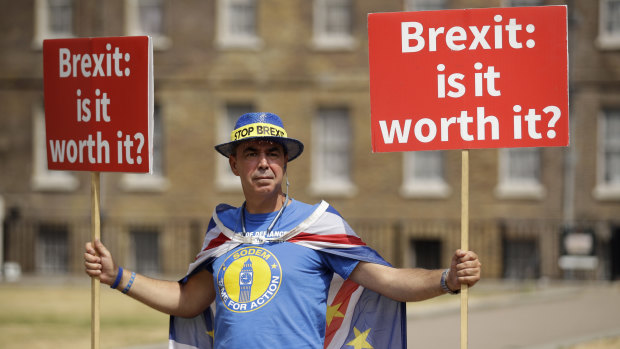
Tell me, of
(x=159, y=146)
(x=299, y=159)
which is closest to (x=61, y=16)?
(x=159, y=146)

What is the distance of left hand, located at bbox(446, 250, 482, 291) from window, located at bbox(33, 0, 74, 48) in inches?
850

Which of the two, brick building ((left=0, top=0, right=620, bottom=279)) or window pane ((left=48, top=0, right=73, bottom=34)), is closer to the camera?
brick building ((left=0, top=0, right=620, bottom=279))

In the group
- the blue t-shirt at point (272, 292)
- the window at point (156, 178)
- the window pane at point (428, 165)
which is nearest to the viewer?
the blue t-shirt at point (272, 292)

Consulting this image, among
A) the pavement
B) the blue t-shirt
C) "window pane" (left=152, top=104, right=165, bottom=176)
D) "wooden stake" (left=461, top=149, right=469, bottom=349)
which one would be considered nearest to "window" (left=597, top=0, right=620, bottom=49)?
the pavement

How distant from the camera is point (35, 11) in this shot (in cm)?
2467

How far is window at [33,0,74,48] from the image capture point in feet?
80.7

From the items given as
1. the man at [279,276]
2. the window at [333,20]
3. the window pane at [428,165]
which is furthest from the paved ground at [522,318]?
the window at [333,20]

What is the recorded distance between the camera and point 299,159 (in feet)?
76.6

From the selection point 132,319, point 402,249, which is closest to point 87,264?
point 132,319

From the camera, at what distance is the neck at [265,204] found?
475cm

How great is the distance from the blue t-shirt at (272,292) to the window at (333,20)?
1913 centimetres

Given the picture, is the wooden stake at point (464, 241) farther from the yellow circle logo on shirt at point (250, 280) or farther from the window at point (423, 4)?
the window at point (423, 4)

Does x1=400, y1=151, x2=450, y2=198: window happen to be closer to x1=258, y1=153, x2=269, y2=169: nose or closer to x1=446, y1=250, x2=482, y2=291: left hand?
x1=258, y1=153, x2=269, y2=169: nose

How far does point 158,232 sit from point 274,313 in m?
19.8
